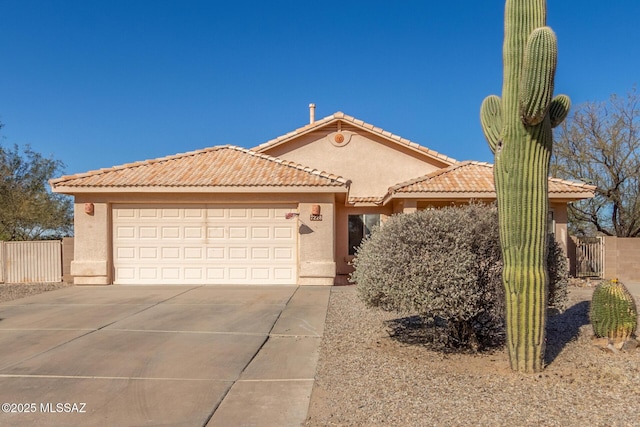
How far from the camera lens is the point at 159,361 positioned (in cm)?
589

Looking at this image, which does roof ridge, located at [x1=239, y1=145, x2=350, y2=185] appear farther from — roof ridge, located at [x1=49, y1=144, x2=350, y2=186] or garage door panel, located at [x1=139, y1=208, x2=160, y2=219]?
garage door panel, located at [x1=139, y1=208, x2=160, y2=219]

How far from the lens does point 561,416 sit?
13.7ft

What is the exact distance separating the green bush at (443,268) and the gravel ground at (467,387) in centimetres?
67

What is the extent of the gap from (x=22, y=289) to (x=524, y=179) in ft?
43.6

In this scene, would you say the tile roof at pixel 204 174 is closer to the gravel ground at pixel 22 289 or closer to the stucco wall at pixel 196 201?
the stucco wall at pixel 196 201

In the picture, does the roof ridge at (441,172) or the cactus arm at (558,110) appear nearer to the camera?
the cactus arm at (558,110)

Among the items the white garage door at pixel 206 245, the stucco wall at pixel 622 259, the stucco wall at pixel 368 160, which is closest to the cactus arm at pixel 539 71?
the white garage door at pixel 206 245

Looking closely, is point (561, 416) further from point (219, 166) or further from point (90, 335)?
point (219, 166)

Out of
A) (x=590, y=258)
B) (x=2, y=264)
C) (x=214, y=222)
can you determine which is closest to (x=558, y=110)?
(x=214, y=222)

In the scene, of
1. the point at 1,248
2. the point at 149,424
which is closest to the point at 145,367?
the point at 149,424

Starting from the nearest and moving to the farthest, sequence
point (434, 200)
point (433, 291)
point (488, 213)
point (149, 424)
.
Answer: point (149, 424) < point (433, 291) < point (488, 213) < point (434, 200)

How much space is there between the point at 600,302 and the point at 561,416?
293 centimetres

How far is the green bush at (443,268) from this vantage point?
5.44m

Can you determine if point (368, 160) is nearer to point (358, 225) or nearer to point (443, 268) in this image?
point (358, 225)
